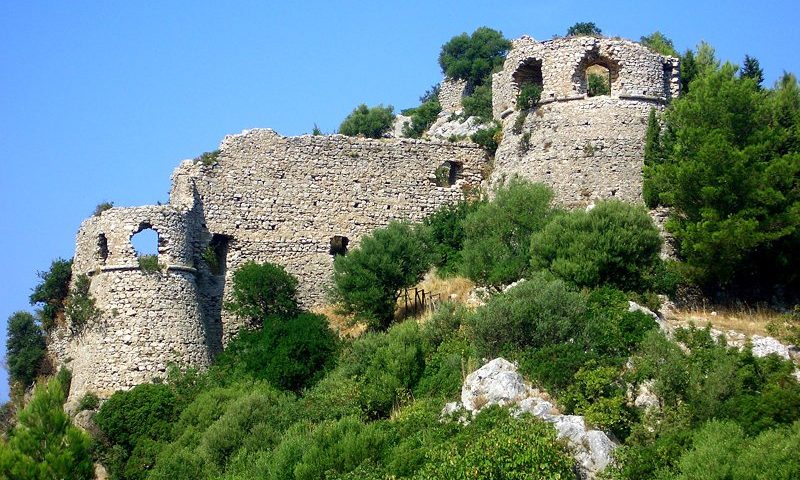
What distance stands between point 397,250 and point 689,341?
6875mm

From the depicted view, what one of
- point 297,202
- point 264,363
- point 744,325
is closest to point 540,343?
point 744,325

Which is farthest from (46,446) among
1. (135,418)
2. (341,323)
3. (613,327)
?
(613,327)

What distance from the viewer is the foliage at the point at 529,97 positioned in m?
30.5

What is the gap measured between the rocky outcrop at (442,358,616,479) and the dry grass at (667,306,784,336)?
4124mm

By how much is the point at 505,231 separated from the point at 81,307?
874cm

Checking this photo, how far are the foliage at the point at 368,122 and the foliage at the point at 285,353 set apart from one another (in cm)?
1298

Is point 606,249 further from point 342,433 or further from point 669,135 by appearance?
point 342,433

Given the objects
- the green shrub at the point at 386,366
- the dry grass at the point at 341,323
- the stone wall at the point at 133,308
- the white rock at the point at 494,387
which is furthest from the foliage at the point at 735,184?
the stone wall at the point at 133,308

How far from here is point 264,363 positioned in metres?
26.9

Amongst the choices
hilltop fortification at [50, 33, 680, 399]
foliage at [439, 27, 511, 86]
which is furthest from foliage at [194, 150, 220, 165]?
foliage at [439, 27, 511, 86]

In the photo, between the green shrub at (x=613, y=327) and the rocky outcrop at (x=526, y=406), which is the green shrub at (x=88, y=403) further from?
the green shrub at (x=613, y=327)

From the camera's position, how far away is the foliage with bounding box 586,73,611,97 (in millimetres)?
32625

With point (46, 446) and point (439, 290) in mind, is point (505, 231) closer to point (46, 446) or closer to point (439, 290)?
point (439, 290)

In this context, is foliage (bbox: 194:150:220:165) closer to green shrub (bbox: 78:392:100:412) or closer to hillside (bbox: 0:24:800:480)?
hillside (bbox: 0:24:800:480)
